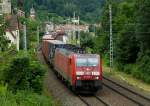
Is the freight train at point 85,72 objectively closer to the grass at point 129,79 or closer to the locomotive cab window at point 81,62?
the locomotive cab window at point 81,62

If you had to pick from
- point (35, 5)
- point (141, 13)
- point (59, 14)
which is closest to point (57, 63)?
point (141, 13)

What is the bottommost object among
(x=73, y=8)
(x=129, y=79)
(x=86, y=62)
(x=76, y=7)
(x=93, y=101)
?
(x=129, y=79)

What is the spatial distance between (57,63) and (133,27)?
11694 millimetres

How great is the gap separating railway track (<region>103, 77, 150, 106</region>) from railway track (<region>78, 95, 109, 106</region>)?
1900 mm

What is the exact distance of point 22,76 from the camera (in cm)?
2841

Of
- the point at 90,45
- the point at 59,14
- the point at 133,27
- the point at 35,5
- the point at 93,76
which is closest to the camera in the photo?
the point at 93,76

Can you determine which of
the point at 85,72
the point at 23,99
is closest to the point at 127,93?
the point at 85,72

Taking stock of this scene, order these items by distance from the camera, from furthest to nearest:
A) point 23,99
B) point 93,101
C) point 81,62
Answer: point 81,62, point 93,101, point 23,99

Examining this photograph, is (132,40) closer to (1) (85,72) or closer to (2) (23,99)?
(1) (85,72)

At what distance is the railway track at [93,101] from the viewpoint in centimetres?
2880

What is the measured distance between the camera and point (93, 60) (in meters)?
33.0

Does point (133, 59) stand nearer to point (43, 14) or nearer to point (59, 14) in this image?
point (43, 14)

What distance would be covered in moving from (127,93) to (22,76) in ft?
29.3

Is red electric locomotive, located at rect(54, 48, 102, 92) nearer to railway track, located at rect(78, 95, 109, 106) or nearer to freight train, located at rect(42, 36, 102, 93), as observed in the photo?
freight train, located at rect(42, 36, 102, 93)
